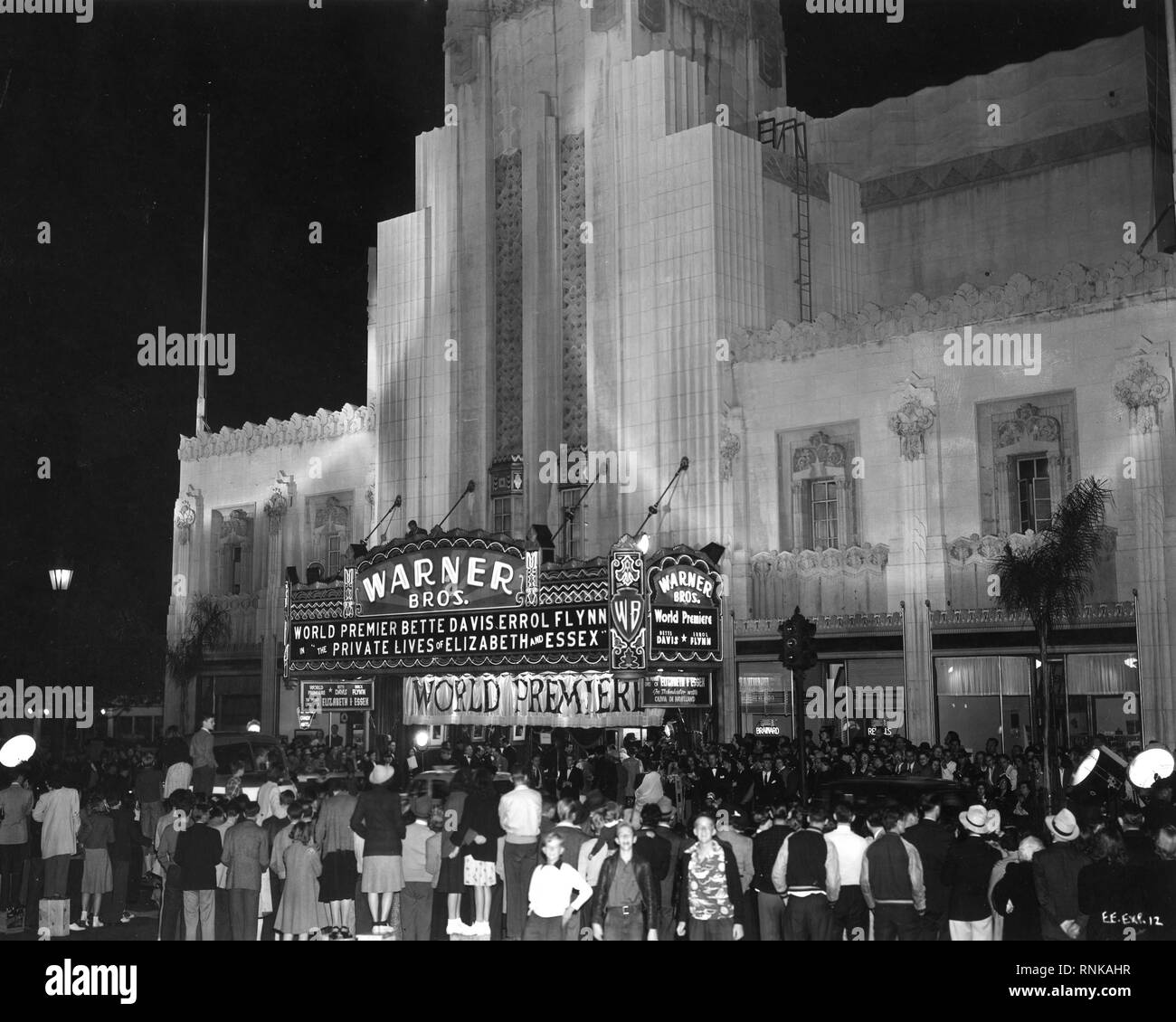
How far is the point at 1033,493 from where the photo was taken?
3406cm

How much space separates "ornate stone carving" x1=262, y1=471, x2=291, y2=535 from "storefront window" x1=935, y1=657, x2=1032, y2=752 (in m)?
24.9

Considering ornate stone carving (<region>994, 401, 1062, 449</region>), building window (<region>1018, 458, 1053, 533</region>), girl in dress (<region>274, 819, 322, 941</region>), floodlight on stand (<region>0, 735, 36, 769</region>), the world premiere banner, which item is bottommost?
girl in dress (<region>274, 819, 322, 941</region>)

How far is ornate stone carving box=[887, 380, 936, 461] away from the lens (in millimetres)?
35125

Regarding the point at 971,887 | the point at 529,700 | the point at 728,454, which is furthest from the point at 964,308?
the point at 971,887

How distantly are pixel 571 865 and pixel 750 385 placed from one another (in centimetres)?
2496

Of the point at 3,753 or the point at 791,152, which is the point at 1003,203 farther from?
the point at 3,753

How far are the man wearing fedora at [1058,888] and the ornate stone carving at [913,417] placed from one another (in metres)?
22.5

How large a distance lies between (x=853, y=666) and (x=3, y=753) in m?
21.0

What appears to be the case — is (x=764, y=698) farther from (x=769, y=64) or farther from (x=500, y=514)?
(x=769, y=64)

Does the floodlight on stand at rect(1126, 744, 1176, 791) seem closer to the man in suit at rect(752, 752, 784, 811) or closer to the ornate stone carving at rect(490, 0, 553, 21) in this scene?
the man in suit at rect(752, 752, 784, 811)

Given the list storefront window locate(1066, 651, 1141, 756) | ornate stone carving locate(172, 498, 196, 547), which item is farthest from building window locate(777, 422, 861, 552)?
ornate stone carving locate(172, 498, 196, 547)

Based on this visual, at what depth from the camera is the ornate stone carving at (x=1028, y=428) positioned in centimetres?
3353

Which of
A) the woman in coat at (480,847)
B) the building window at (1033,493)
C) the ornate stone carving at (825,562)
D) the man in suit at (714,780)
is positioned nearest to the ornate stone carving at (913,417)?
the building window at (1033,493)
